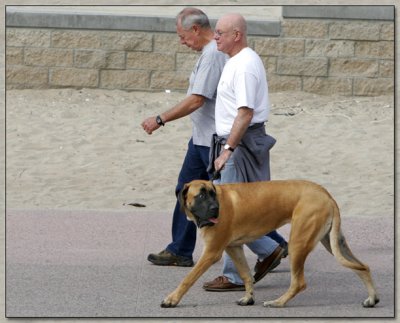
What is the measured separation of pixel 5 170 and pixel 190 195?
5.60 meters

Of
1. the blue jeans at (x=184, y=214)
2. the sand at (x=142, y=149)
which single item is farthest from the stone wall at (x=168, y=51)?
the blue jeans at (x=184, y=214)

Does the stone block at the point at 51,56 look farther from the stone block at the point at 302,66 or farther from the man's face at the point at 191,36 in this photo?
the man's face at the point at 191,36

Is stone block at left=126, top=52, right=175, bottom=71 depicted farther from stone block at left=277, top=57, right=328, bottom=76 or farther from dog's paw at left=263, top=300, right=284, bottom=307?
dog's paw at left=263, top=300, right=284, bottom=307

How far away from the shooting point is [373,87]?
1599 centimetres

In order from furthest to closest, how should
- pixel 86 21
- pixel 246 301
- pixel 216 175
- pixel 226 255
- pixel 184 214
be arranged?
pixel 86 21 → pixel 184 214 → pixel 226 255 → pixel 216 175 → pixel 246 301

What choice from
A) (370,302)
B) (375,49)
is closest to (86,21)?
(375,49)

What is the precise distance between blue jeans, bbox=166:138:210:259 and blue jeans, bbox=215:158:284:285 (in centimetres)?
59

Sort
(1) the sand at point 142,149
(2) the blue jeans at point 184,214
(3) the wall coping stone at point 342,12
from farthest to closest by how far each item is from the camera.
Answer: (3) the wall coping stone at point 342,12 < (1) the sand at point 142,149 < (2) the blue jeans at point 184,214

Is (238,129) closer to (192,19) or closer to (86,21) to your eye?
(192,19)

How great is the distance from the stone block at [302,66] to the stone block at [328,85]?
0.08 m

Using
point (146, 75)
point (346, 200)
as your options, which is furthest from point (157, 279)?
point (146, 75)

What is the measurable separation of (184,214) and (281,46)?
6.74m

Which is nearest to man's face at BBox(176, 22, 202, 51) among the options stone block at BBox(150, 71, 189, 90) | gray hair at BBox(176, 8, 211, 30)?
gray hair at BBox(176, 8, 211, 30)

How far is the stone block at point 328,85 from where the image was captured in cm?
1597
